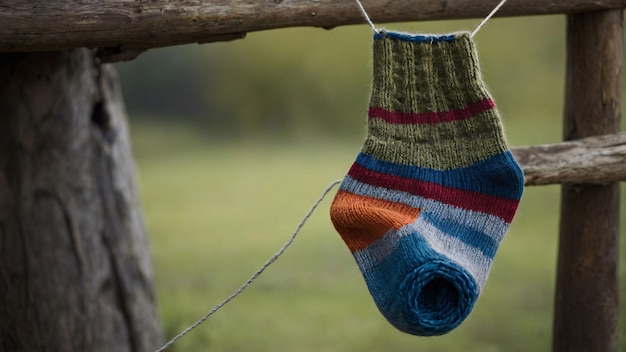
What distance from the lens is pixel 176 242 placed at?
5.21 meters

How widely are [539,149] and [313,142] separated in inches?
216

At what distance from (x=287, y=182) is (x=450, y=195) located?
4848mm

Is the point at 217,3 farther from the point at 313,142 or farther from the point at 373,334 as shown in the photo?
the point at 313,142

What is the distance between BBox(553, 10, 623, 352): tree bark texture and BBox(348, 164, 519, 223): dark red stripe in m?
0.62

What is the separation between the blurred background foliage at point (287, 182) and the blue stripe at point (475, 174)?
194cm

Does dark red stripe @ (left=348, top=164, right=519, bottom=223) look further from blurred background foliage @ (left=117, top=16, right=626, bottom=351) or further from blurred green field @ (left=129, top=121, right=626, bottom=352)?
blurred green field @ (left=129, top=121, right=626, bottom=352)

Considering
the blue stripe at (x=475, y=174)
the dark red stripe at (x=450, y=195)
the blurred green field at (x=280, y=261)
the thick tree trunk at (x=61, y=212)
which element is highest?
the blue stripe at (x=475, y=174)

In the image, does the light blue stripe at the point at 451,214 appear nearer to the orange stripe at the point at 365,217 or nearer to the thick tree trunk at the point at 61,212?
the orange stripe at the point at 365,217

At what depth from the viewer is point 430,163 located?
4.56 ft

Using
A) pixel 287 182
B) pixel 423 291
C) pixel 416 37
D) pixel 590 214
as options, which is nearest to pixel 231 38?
pixel 416 37

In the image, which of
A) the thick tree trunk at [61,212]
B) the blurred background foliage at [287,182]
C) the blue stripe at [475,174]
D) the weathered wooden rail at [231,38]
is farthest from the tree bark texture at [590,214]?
the blurred background foliage at [287,182]

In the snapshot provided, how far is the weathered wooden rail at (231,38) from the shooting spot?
4.90 feet

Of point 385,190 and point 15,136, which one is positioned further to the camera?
point 15,136

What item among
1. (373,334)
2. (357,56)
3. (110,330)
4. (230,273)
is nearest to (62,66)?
(110,330)
